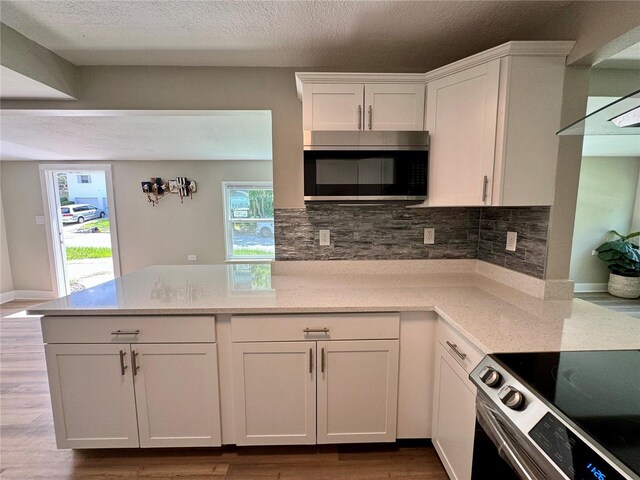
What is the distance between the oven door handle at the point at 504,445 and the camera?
72cm

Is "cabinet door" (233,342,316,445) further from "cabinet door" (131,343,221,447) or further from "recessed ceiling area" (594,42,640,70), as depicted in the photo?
"recessed ceiling area" (594,42,640,70)

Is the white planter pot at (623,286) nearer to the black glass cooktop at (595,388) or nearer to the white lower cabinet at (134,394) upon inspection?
the black glass cooktop at (595,388)

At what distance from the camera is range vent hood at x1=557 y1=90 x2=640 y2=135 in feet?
2.19

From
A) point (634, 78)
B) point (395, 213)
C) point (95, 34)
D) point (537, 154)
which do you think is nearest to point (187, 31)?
point (95, 34)

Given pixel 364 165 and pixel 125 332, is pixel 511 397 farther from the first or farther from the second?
pixel 125 332

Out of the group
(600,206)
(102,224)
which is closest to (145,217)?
(102,224)

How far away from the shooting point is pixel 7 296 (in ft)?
13.8

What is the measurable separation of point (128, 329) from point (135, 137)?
2.75 metres

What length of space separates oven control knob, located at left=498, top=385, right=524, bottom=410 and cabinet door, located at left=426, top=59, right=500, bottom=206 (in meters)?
0.96

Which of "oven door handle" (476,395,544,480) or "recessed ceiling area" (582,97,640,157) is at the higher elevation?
"recessed ceiling area" (582,97,640,157)

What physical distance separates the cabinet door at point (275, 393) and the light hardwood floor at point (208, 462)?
0.14m

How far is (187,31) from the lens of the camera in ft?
5.14

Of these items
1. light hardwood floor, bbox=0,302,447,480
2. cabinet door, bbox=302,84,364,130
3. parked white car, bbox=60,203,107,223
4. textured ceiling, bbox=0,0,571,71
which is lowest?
light hardwood floor, bbox=0,302,447,480

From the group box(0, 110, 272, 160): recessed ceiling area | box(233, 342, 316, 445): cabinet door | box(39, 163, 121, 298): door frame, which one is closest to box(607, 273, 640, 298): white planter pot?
box(233, 342, 316, 445): cabinet door
